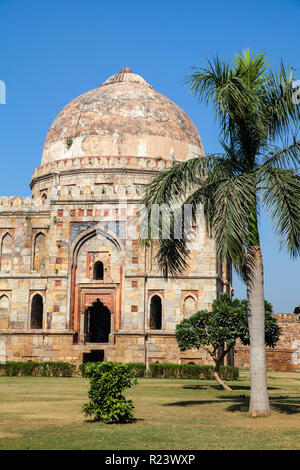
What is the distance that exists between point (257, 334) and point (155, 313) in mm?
19657

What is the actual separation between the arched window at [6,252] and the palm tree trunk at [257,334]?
22524 mm

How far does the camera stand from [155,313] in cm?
3344

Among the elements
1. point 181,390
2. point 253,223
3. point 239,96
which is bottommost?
point 181,390

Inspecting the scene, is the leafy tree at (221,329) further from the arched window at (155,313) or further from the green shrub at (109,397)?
the green shrub at (109,397)

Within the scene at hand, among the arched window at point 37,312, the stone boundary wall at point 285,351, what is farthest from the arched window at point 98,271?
the stone boundary wall at point 285,351

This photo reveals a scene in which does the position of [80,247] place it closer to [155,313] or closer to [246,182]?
[155,313]

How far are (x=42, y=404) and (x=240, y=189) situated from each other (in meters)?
7.74

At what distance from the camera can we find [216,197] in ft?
45.8

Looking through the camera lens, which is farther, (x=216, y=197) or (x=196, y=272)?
(x=196, y=272)

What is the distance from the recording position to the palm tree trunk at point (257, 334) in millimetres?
13805

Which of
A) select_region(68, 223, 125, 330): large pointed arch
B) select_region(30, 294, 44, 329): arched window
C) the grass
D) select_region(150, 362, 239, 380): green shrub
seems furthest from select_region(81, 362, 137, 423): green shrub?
select_region(30, 294, 44, 329): arched window

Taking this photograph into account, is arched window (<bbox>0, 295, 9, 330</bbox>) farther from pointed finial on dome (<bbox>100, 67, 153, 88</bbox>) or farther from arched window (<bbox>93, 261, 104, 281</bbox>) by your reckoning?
pointed finial on dome (<bbox>100, 67, 153, 88</bbox>)
